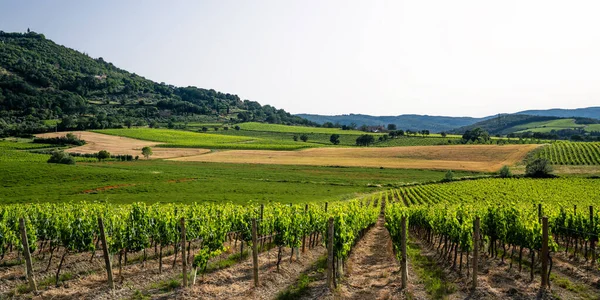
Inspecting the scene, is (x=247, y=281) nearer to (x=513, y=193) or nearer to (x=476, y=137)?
(x=513, y=193)

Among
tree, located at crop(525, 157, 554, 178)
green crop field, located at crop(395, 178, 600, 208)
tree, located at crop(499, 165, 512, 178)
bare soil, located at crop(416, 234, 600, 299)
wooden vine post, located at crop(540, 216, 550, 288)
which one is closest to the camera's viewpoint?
bare soil, located at crop(416, 234, 600, 299)

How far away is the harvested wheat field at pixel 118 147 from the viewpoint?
117m

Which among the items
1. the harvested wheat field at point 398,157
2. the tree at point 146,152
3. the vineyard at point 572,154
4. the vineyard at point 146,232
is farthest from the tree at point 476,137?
the vineyard at point 146,232

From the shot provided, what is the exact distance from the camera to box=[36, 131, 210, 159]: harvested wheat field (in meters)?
117

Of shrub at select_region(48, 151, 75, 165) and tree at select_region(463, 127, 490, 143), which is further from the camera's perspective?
tree at select_region(463, 127, 490, 143)

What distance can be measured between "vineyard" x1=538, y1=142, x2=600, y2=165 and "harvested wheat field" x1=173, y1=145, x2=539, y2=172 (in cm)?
608

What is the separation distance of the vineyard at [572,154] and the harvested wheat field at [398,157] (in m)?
6.08

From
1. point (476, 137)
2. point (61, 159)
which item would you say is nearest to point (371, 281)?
point (61, 159)

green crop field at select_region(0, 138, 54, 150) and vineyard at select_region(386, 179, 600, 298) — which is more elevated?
green crop field at select_region(0, 138, 54, 150)

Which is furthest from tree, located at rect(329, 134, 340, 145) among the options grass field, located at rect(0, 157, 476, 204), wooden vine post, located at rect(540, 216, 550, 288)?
wooden vine post, located at rect(540, 216, 550, 288)

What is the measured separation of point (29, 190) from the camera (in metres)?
54.8

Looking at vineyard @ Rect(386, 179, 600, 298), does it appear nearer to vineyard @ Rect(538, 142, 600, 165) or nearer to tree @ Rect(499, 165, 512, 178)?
tree @ Rect(499, 165, 512, 178)

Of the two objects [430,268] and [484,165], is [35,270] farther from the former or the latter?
[484,165]

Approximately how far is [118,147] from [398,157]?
93611 millimetres
